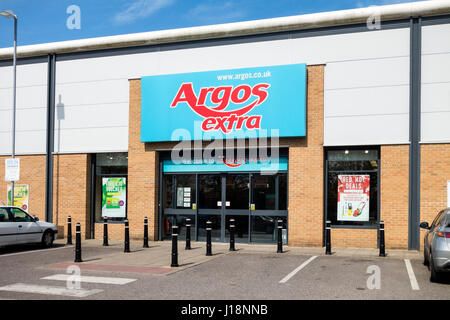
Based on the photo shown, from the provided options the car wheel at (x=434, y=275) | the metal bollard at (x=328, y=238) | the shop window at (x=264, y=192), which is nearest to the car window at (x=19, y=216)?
the shop window at (x=264, y=192)

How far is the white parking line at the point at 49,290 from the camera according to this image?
8578 millimetres

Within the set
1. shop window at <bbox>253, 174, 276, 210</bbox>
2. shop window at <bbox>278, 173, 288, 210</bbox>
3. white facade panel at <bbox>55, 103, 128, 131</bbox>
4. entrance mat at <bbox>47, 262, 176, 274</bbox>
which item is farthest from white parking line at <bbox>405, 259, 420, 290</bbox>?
white facade panel at <bbox>55, 103, 128, 131</bbox>

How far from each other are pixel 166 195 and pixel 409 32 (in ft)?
32.6

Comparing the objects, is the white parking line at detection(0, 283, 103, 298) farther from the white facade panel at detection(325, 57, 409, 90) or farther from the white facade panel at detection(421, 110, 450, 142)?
the white facade panel at detection(421, 110, 450, 142)

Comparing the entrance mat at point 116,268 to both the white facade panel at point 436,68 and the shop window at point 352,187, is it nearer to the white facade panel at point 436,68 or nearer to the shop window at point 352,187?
the shop window at point 352,187

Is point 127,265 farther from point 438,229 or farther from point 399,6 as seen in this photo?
point 399,6

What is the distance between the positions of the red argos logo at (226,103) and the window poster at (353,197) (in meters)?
3.46

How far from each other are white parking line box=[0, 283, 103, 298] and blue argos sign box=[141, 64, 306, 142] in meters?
8.72

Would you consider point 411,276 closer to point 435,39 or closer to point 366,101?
point 366,101

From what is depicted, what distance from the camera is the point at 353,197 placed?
620 inches

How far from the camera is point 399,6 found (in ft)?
49.4

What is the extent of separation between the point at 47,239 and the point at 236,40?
369 inches

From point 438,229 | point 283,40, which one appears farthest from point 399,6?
point 438,229

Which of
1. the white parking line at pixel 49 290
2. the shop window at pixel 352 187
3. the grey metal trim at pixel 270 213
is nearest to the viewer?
the white parking line at pixel 49 290
